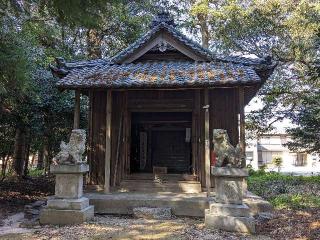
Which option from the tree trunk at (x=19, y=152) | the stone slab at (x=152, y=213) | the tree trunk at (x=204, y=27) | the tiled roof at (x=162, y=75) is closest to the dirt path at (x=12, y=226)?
the stone slab at (x=152, y=213)

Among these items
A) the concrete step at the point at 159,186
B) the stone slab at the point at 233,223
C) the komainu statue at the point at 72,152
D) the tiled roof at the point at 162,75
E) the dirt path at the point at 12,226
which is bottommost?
the dirt path at the point at 12,226

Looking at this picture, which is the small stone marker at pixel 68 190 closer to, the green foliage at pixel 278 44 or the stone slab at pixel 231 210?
the stone slab at pixel 231 210

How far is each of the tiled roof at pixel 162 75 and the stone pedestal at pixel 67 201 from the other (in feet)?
8.99

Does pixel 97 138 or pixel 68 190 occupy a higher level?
pixel 97 138

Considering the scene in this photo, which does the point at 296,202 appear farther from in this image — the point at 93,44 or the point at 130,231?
the point at 93,44

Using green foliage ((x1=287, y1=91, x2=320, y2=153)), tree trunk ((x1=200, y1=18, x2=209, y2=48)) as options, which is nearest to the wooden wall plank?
green foliage ((x1=287, y1=91, x2=320, y2=153))

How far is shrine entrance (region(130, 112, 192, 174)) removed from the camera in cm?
1420

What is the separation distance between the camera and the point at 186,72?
11250mm

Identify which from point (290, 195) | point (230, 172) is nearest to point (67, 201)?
point (230, 172)

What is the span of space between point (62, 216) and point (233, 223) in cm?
419

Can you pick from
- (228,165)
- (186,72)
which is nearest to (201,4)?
(186,72)

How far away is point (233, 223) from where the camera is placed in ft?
27.0

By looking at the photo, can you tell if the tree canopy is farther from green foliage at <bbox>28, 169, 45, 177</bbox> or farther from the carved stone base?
the carved stone base

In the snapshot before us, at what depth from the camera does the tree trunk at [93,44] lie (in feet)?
74.7
